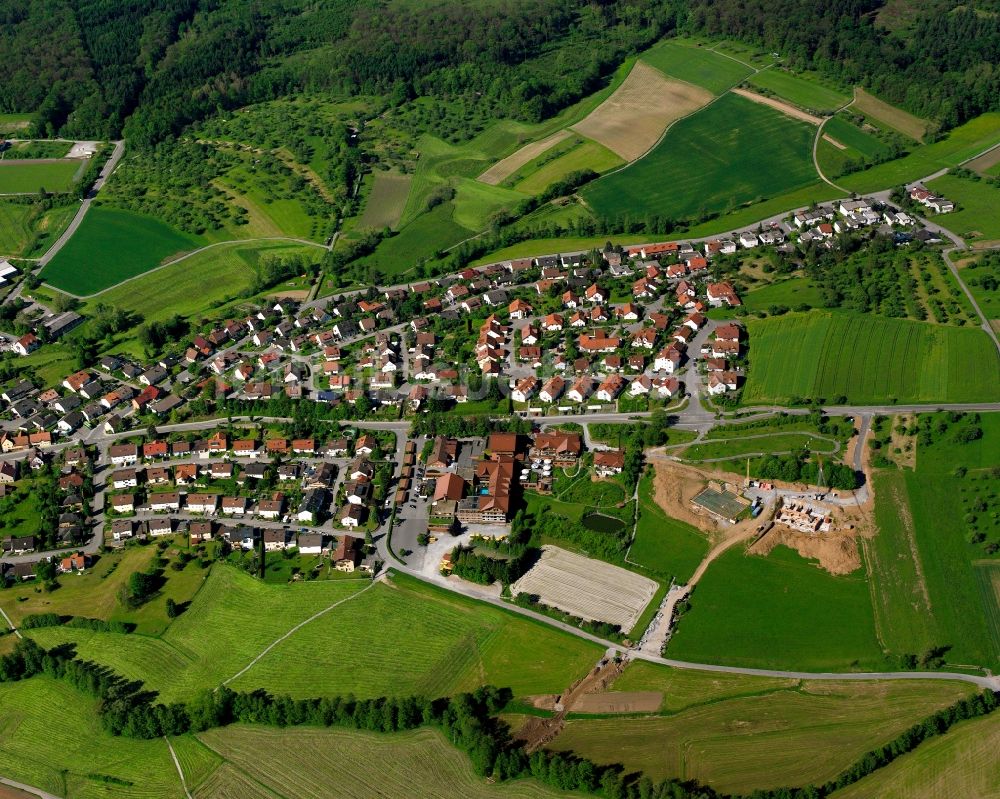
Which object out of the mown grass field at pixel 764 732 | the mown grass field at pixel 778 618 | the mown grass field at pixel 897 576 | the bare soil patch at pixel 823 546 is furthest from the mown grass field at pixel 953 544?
the mown grass field at pixel 778 618

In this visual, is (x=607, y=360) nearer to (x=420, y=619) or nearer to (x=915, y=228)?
(x=420, y=619)

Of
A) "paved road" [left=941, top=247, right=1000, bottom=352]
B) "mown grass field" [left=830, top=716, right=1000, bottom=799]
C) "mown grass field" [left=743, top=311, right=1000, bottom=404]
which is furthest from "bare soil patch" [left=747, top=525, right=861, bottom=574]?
"paved road" [left=941, top=247, right=1000, bottom=352]

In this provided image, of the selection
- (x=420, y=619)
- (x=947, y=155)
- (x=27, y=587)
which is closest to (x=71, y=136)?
(x=27, y=587)

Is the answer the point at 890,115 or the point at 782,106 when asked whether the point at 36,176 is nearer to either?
the point at 782,106

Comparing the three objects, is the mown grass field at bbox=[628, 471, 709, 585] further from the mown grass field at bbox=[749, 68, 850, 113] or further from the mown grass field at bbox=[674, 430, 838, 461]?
the mown grass field at bbox=[749, 68, 850, 113]

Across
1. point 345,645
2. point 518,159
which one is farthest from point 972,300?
point 345,645

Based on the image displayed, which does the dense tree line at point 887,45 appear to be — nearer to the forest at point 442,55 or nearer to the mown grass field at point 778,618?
the forest at point 442,55
